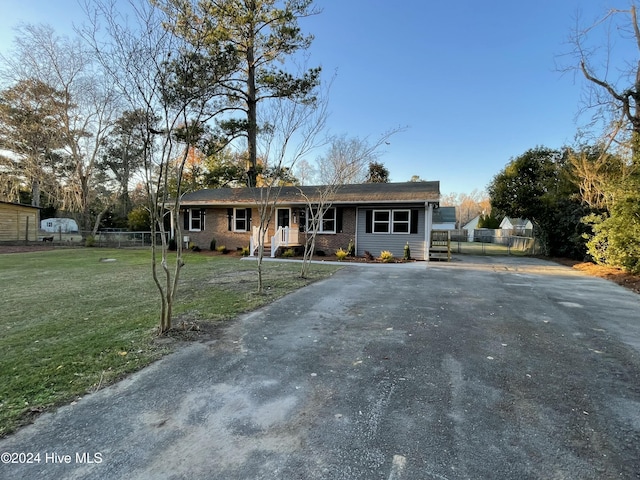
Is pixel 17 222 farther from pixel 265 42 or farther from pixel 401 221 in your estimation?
pixel 401 221

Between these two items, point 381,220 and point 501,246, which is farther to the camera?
point 501,246

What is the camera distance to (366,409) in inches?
97.6

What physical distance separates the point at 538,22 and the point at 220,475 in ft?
48.7

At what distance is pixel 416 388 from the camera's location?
2.81 meters

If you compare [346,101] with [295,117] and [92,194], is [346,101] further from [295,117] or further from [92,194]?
[92,194]

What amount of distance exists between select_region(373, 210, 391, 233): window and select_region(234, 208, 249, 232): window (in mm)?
6458

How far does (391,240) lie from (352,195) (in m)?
2.66

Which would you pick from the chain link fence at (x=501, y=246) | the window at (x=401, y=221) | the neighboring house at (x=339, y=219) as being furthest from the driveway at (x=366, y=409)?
the chain link fence at (x=501, y=246)

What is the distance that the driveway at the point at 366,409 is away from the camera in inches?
74.2

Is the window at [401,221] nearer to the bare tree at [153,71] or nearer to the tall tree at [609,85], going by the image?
the tall tree at [609,85]

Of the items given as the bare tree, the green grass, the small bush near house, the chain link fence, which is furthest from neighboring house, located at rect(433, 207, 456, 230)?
the bare tree

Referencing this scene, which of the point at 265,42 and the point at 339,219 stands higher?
the point at 265,42

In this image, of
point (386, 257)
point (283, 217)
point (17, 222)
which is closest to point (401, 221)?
point (386, 257)

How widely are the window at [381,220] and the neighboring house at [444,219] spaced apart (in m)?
22.4
